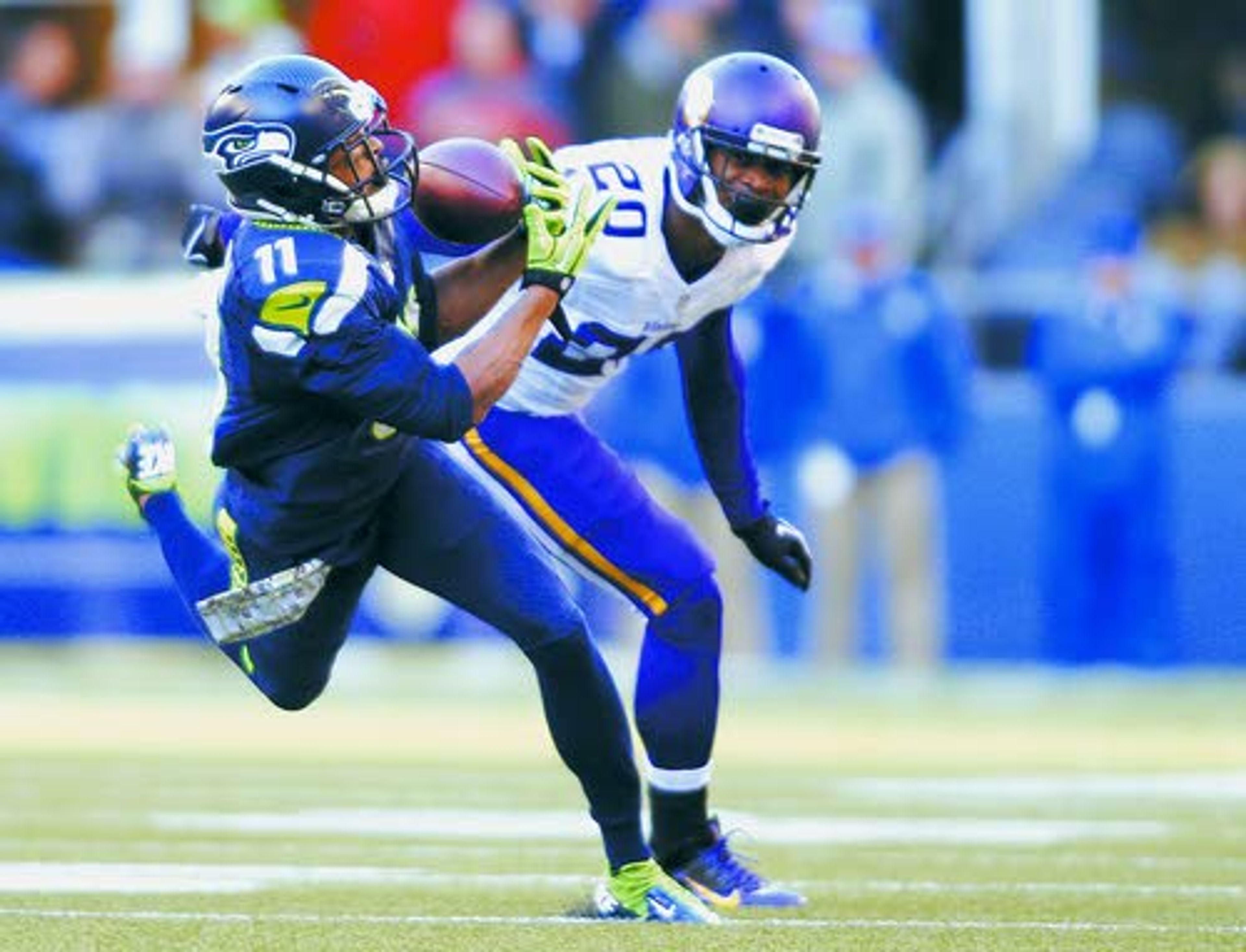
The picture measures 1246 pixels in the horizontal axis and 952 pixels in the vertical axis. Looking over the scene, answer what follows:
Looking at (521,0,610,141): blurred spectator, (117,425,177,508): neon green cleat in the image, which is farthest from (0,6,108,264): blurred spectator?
(117,425,177,508): neon green cleat

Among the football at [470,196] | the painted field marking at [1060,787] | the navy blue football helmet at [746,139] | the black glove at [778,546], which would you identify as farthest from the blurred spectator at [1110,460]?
the football at [470,196]

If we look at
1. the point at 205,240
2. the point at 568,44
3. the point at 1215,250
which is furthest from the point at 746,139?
the point at 568,44

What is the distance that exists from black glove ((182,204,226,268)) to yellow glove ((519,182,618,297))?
2.27 feet

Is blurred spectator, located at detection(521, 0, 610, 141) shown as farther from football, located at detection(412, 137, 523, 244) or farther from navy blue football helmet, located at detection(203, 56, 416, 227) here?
navy blue football helmet, located at detection(203, 56, 416, 227)

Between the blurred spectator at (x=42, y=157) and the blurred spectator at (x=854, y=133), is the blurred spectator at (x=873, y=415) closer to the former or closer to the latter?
the blurred spectator at (x=854, y=133)

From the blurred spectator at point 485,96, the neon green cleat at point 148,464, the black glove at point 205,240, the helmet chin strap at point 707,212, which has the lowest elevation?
the neon green cleat at point 148,464

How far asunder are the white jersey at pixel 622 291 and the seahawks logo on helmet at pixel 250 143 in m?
0.71

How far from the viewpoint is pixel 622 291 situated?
19.2ft

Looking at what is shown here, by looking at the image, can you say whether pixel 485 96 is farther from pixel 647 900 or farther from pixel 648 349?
pixel 647 900

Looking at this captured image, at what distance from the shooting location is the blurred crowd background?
12.2 metres

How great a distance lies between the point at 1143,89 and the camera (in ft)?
45.5

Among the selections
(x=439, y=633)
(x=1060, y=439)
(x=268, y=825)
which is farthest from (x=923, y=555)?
(x=268, y=825)

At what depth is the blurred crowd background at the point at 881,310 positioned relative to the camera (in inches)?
481

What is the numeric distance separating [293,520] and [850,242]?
7021 mm
